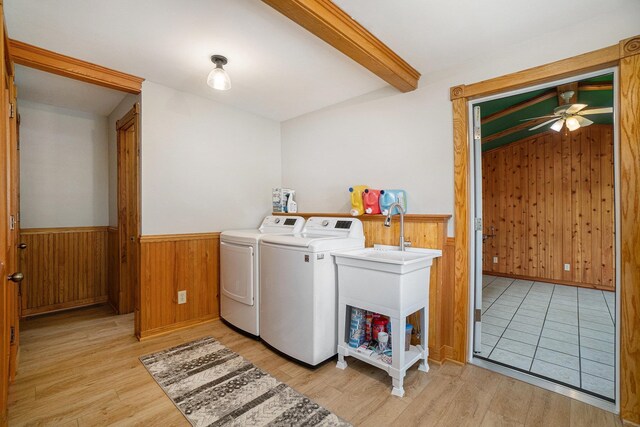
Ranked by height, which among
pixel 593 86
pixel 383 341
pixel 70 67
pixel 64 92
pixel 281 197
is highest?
pixel 593 86

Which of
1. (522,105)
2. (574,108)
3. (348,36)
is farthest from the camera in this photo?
(522,105)

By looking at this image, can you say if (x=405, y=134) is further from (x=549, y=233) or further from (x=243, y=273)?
(x=549, y=233)

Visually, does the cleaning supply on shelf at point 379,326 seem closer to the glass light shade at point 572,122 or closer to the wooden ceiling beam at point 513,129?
the glass light shade at point 572,122

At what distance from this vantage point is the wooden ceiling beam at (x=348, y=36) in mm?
1534

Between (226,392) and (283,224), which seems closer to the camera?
(226,392)

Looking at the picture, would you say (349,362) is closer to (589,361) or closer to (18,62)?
(589,361)

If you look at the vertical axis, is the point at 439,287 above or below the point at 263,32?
below

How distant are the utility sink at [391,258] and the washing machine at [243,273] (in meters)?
0.81

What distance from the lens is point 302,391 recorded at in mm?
1893

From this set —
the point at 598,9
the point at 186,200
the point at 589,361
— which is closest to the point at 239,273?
the point at 186,200

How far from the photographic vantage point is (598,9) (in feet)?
5.43

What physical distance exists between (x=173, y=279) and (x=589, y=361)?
356 centimetres

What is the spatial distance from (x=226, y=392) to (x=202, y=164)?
2093mm

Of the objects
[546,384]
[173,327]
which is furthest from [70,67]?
[546,384]
